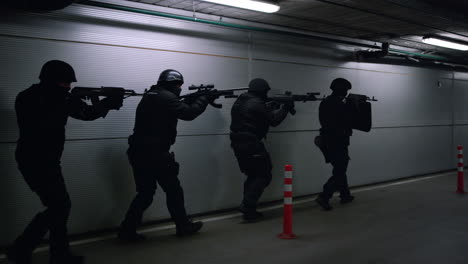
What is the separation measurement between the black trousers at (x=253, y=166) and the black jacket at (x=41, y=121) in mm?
2681

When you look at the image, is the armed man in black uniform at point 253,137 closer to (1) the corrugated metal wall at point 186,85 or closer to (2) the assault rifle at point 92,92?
(1) the corrugated metal wall at point 186,85

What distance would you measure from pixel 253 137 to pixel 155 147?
160cm

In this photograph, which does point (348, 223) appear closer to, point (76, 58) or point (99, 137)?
point (99, 137)

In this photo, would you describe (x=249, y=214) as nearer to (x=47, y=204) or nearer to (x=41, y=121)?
(x=47, y=204)

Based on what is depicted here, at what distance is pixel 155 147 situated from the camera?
4.92 metres

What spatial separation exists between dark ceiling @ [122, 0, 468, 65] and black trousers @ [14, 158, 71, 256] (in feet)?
9.62

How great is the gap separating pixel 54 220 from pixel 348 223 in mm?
3984

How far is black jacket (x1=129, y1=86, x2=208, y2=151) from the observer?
4.92 m

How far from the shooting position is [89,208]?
17.6 ft

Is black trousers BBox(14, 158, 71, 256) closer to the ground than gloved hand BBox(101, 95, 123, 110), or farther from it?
closer to the ground

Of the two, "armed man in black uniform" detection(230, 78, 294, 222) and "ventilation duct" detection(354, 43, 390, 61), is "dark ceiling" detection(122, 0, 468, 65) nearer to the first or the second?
"ventilation duct" detection(354, 43, 390, 61)

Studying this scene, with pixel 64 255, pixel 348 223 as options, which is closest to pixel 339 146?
pixel 348 223

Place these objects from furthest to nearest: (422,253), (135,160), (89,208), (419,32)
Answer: (419,32) < (89,208) < (135,160) < (422,253)

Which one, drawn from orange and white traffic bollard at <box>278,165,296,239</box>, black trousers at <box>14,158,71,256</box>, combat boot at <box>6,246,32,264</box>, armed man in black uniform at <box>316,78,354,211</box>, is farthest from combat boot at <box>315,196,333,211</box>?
combat boot at <box>6,246,32,264</box>
